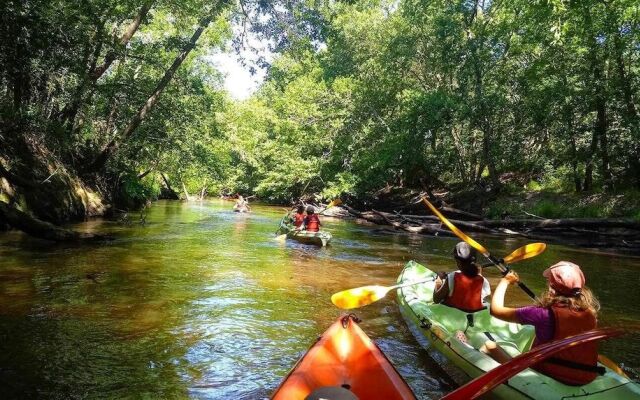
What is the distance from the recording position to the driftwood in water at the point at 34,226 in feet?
31.5

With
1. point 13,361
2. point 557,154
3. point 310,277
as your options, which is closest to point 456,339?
point 13,361

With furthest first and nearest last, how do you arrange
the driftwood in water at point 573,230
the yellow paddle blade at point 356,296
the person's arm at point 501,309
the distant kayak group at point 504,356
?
the driftwood in water at point 573,230 → the yellow paddle blade at point 356,296 → the person's arm at point 501,309 → the distant kayak group at point 504,356

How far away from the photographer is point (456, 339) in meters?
4.41

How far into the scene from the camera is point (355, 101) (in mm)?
26953

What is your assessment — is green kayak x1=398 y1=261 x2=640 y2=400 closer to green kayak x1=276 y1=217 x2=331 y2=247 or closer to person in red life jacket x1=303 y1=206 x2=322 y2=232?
green kayak x1=276 y1=217 x2=331 y2=247

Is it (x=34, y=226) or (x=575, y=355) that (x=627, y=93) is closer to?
(x=575, y=355)

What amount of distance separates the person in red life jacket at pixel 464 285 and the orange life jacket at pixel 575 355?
5.27ft

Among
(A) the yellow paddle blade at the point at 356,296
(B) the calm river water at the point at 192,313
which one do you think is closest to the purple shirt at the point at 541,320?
(B) the calm river water at the point at 192,313

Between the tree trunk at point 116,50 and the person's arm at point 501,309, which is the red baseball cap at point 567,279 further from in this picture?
the tree trunk at point 116,50

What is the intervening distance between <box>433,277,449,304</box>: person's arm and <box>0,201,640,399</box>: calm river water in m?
0.65

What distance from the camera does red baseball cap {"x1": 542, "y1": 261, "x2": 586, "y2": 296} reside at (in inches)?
127

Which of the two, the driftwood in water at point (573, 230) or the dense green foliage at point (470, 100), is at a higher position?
the dense green foliage at point (470, 100)

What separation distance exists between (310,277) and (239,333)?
334 cm

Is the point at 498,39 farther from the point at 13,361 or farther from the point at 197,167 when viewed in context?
the point at 13,361
